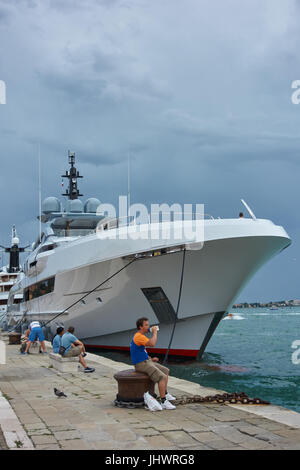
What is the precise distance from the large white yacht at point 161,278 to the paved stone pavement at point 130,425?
8220 millimetres

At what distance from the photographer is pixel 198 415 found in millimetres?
7031

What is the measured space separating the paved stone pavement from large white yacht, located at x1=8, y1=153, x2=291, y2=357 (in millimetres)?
8220

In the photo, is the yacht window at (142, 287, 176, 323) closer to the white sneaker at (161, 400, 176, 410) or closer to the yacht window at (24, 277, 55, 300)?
the yacht window at (24, 277, 55, 300)

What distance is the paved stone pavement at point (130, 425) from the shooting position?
5.64m

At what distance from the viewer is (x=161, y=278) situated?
1794 cm

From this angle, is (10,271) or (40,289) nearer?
(40,289)

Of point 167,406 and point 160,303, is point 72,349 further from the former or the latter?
point 160,303

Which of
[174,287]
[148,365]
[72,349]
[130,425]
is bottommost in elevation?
[130,425]

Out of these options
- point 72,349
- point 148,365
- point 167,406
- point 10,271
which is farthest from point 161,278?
point 10,271

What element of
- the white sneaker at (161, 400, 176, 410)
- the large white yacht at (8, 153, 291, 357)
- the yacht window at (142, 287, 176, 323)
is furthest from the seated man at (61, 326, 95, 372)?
the yacht window at (142, 287, 176, 323)

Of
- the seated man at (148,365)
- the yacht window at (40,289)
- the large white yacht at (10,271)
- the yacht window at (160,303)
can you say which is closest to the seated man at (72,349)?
the seated man at (148,365)

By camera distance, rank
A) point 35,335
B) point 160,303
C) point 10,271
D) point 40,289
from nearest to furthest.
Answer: point 35,335 < point 160,303 < point 40,289 < point 10,271

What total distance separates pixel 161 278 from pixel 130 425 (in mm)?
11510
